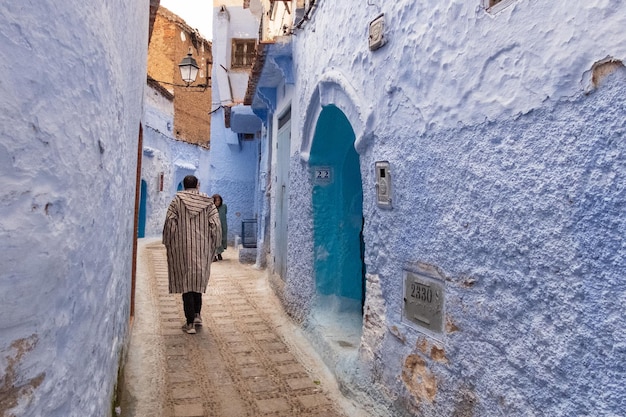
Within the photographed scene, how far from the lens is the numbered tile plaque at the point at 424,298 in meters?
2.53

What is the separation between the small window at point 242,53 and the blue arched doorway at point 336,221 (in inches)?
375

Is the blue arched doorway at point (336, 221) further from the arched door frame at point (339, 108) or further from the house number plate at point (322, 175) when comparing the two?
the arched door frame at point (339, 108)

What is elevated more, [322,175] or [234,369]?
[322,175]

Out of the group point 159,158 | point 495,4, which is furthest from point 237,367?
point 159,158

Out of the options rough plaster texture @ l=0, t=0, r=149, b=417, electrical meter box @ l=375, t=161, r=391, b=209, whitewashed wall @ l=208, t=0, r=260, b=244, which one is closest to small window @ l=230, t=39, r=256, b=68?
whitewashed wall @ l=208, t=0, r=260, b=244

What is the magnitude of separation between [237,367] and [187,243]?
4.36 ft

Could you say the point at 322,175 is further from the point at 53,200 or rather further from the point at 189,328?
the point at 53,200

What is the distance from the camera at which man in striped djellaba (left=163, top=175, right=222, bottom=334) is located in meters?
4.72

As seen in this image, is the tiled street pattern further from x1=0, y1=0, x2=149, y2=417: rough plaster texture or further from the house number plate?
the house number plate

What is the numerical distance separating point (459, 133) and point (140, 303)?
179 inches

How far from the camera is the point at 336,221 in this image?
4.80 metres

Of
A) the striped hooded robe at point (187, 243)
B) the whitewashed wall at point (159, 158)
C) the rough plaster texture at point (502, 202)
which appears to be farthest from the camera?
the whitewashed wall at point (159, 158)

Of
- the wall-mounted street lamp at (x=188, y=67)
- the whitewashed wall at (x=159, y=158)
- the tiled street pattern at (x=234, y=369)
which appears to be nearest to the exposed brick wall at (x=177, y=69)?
the whitewashed wall at (x=159, y=158)

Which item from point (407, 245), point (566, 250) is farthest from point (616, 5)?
point (407, 245)
